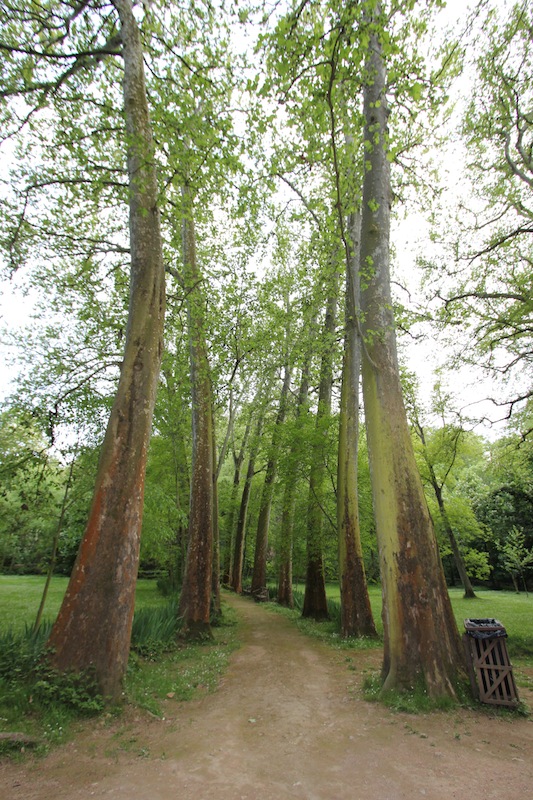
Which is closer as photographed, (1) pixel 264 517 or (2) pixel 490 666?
(2) pixel 490 666

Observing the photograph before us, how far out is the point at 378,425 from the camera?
5.83 metres

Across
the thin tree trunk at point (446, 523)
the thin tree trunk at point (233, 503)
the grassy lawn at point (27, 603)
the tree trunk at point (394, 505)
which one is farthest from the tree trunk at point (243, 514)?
the tree trunk at point (394, 505)

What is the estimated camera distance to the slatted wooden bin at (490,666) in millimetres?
4660

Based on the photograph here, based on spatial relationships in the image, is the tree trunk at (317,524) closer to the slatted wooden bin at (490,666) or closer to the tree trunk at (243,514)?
the tree trunk at (243,514)

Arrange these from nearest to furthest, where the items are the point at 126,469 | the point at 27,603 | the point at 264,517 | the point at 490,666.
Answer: the point at 490,666 → the point at 126,469 → the point at 27,603 → the point at 264,517

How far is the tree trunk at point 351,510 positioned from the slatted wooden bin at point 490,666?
4.76 meters

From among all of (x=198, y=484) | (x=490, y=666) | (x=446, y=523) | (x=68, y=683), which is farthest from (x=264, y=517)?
(x=68, y=683)

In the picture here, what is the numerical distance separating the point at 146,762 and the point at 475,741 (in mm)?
3074

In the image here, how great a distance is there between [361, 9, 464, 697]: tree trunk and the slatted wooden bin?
0.27 meters

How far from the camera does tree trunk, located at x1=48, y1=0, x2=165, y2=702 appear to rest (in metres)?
4.55

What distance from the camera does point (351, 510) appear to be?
9.89 metres

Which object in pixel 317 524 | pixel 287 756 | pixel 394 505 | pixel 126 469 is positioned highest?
pixel 317 524

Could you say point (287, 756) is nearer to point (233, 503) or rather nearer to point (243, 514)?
point (243, 514)

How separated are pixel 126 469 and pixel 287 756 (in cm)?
346
